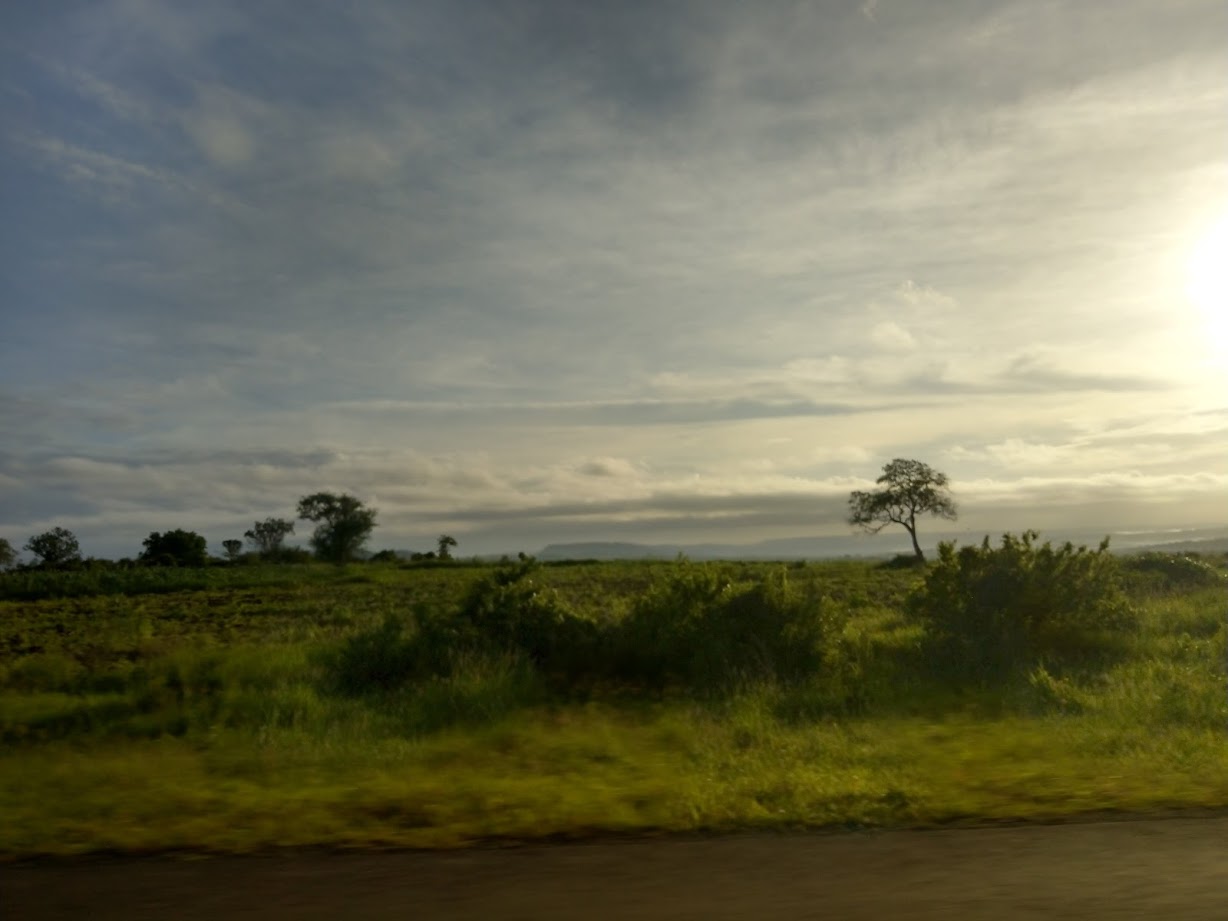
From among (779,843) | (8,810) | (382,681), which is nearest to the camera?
(779,843)

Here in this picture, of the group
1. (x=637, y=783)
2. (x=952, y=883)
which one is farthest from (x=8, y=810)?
(x=952, y=883)

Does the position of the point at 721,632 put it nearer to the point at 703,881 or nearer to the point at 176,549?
the point at 703,881

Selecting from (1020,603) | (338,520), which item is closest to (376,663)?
(1020,603)

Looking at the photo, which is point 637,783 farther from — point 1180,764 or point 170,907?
point 1180,764

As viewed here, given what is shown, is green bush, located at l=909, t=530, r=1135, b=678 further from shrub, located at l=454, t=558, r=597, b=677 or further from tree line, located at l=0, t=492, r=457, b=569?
tree line, located at l=0, t=492, r=457, b=569

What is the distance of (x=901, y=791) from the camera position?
766 cm

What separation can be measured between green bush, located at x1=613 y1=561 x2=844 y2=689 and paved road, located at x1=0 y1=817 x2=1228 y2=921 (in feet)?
28.6

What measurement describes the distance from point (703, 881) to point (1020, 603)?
13.1 meters

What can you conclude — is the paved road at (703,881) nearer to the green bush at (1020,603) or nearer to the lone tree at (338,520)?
the green bush at (1020,603)

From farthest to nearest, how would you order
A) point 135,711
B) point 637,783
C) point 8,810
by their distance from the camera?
point 135,711
point 637,783
point 8,810

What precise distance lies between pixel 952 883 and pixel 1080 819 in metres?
1.93

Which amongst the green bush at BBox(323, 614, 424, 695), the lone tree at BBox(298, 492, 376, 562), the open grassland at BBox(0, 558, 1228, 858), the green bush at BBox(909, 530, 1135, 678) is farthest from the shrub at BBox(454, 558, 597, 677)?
the lone tree at BBox(298, 492, 376, 562)

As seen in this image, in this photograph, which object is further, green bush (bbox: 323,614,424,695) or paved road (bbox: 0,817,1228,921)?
green bush (bbox: 323,614,424,695)

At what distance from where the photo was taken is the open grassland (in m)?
7.22
